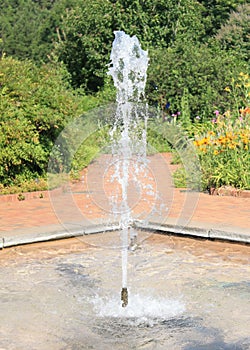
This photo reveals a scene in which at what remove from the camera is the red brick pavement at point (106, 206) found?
24.4 ft

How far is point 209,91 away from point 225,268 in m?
9.87

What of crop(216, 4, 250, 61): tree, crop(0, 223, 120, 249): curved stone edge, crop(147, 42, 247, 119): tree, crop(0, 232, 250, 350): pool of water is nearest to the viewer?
crop(0, 232, 250, 350): pool of water

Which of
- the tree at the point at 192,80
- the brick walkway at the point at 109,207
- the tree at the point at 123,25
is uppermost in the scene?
the tree at the point at 123,25

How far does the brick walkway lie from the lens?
725cm

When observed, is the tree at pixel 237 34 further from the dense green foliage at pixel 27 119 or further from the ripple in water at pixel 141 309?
the ripple in water at pixel 141 309

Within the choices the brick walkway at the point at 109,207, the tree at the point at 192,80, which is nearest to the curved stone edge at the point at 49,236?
the brick walkway at the point at 109,207

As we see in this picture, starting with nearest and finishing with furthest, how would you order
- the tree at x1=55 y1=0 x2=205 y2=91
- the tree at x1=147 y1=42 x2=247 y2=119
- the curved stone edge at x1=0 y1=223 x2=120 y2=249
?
the curved stone edge at x1=0 y1=223 x2=120 y2=249, the tree at x1=147 y1=42 x2=247 y2=119, the tree at x1=55 y1=0 x2=205 y2=91

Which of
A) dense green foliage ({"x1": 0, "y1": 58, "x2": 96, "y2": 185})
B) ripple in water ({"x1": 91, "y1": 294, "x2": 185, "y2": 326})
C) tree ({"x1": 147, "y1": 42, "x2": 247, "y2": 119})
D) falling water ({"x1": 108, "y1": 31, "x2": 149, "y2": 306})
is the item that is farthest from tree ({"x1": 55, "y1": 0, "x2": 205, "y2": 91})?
ripple in water ({"x1": 91, "y1": 294, "x2": 185, "y2": 326})

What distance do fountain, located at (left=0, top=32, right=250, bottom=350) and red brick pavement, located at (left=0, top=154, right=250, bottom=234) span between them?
0.24 meters

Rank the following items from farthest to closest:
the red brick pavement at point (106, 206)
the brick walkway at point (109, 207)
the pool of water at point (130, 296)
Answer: the red brick pavement at point (106, 206)
the brick walkway at point (109, 207)
the pool of water at point (130, 296)

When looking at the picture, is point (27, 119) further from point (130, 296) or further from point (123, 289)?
point (123, 289)

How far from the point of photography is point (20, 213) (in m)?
7.97

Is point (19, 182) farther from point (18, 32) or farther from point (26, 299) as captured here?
point (18, 32)

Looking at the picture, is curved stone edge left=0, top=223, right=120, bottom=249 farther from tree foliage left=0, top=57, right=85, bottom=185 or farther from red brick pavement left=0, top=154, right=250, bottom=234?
tree foliage left=0, top=57, right=85, bottom=185
